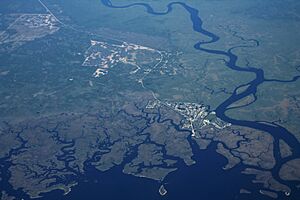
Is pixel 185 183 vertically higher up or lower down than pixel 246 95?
lower down

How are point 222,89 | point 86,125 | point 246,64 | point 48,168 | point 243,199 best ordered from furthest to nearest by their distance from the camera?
point 246,64 → point 222,89 → point 86,125 → point 48,168 → point 243,199

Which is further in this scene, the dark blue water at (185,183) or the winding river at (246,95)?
the winding river at (246,95)

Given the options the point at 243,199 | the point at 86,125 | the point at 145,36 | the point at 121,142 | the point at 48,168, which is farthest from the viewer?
the point at 145,36

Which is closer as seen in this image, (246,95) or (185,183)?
(185,183)

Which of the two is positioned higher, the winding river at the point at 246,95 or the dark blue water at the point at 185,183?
the winding river at the point at 246,95

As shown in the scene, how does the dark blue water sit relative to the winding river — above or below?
below

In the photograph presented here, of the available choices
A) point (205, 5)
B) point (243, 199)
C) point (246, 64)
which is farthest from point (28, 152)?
point (205, 5)

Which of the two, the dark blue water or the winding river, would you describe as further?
the winding river

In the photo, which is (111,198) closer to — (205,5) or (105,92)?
(105,92)

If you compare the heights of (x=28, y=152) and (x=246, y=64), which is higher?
(x=246, y=64)

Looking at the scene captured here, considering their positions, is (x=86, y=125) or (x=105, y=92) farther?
(x=105, y=92)
